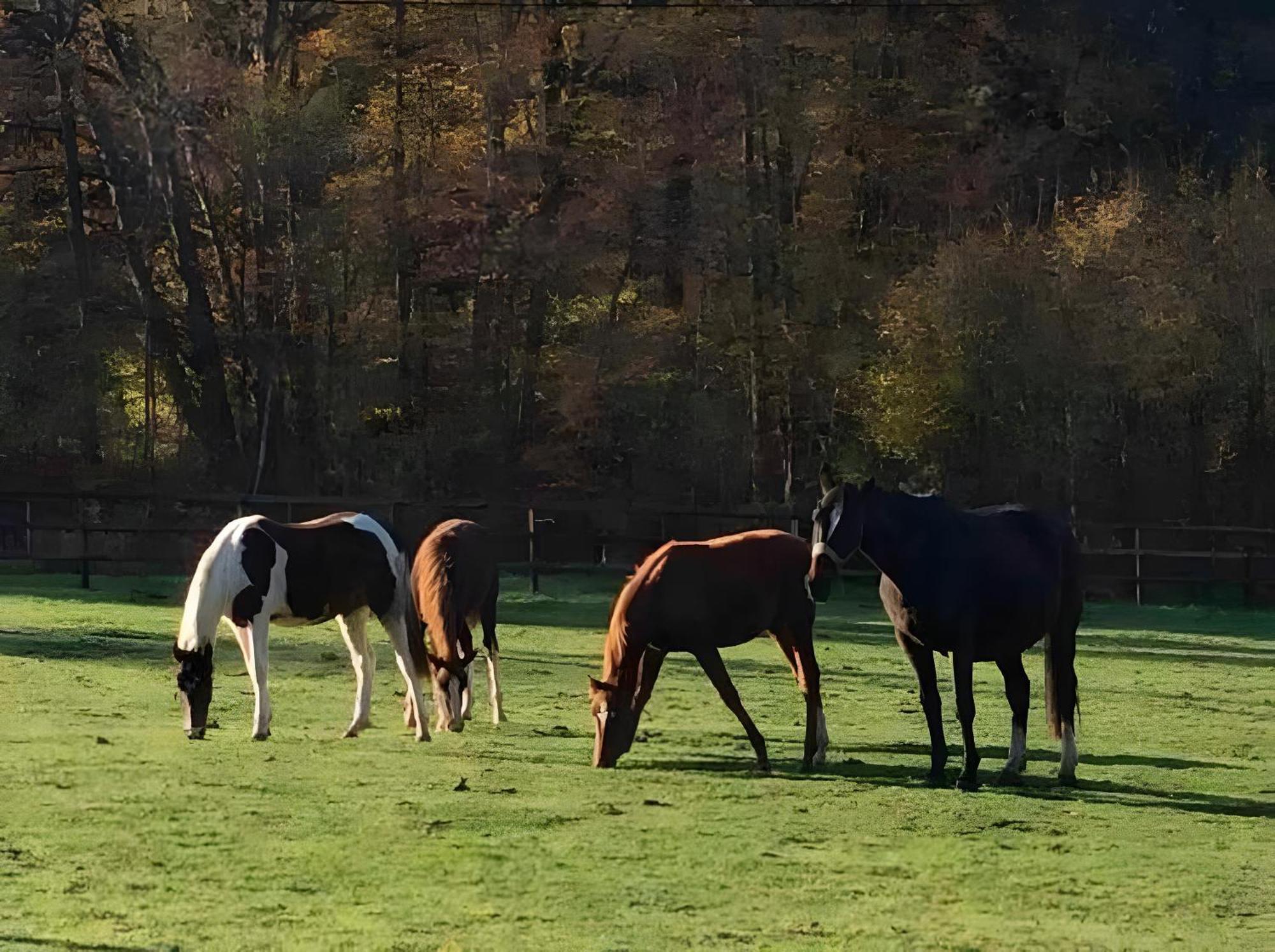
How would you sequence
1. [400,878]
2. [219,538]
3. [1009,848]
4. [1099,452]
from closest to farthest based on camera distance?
[400,878], [1009,848], [219,538], [1099,452]

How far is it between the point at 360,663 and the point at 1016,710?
175 inches

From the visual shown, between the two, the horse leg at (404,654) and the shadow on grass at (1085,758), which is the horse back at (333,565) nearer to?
the horse leg at (404,654)

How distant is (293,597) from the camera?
43.7 feet

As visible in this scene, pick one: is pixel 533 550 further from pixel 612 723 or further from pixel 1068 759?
pixel 1068 759

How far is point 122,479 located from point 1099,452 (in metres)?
18.0

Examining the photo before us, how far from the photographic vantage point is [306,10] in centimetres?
4062

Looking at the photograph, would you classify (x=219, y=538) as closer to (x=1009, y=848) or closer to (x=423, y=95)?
(x=1009, y=848)

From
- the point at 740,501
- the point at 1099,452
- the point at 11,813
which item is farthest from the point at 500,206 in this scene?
the point at 11,813

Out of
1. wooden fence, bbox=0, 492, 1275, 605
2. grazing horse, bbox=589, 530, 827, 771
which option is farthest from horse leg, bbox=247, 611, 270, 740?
wooden fence, bbox=0, 492, 1275, 605

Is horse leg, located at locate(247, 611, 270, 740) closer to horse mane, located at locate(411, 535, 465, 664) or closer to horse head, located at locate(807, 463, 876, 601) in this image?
horse mane, located at locate(411, 535, 465, 664)

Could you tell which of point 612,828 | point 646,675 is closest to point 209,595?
point 646,675

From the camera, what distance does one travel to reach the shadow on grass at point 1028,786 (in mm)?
11188

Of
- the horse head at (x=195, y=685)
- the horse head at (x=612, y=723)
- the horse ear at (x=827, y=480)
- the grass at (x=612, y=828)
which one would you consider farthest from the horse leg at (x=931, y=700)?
the horse head at (x=195, y=685)

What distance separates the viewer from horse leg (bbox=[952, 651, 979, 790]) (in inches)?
451
